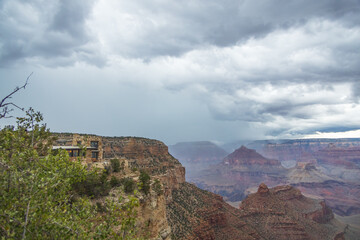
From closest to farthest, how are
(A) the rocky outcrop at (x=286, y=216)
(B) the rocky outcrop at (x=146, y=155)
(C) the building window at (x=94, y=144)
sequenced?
(C) the building window at (x=94, y=144) → (B) the rocky outcrop at (x=146, y=155) → (A) the rocky outcrop at (x=286, y=216)

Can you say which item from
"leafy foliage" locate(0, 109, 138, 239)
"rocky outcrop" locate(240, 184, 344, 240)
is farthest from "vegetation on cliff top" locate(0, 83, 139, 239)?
"rocky outcrop" locate(240, 184, 344, 240)

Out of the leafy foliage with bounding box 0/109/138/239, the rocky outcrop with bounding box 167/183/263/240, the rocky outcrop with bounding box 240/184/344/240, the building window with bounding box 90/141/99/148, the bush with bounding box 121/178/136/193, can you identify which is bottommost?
the rocky outcrop with bounding box 240/184/344/240

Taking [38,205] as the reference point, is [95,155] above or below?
above

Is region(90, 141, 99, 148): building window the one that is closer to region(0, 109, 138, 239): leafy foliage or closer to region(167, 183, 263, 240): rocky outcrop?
region(167, 183, 263, 240): rocky outcrop

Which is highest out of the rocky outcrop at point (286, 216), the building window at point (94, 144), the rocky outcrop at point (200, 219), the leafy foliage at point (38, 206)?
the building window at point (94, 144)

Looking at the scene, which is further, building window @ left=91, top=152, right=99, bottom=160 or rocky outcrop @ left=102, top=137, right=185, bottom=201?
rocky outcrop @ left=102, top=137, right=185, bottom=201

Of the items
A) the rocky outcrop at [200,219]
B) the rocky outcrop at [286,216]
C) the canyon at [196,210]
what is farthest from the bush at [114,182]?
the rocky outcrop at [286,216]

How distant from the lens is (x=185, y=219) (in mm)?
50438

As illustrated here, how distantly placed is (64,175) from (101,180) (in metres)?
9.92

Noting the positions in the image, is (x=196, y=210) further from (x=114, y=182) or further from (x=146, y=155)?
(x=114, y=182)

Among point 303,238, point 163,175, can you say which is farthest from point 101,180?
point 303,238

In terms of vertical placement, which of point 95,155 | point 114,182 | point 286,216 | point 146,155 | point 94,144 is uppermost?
point 94,144

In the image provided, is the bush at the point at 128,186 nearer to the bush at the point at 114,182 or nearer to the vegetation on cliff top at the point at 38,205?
the bush at the point at 114,182

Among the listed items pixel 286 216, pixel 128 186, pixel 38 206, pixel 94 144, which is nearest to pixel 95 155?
pixel 94 144
